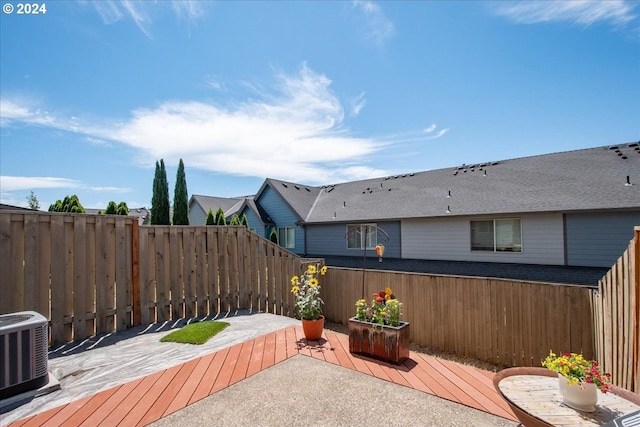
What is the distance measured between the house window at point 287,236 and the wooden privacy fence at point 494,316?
10.2 meters

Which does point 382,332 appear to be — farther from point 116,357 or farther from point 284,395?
point 116,357

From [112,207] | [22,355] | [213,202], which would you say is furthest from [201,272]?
[213,202]

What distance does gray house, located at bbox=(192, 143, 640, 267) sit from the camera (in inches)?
364

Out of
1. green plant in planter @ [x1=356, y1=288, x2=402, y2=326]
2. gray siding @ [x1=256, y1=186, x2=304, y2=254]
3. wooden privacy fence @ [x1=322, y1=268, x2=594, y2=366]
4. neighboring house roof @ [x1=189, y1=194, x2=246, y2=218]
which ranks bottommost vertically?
wooden privacy fence @ [x1=322, y1=268, x2=594, y2=366]

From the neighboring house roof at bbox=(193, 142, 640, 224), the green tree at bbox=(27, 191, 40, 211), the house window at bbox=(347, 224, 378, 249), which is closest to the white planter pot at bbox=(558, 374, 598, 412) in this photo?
the neighboring house roof at bbox=(193, 142, 640, 224)

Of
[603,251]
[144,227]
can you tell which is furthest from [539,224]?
[144,227]

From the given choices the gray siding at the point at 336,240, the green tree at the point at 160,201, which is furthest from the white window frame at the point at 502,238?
the green tree at the point at 160,201

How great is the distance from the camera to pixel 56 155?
1412 centimetres

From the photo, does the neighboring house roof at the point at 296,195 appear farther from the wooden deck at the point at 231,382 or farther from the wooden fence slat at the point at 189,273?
the wooden deck at the point at 231,382

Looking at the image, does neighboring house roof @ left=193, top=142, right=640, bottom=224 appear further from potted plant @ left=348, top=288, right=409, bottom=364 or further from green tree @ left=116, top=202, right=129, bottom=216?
potted plant @ left=348, top=288, right=409, bottom=364

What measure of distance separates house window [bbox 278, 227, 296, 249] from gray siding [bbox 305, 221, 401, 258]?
126cm

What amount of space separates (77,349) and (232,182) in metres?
29.9

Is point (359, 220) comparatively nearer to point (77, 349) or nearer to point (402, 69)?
point (402, 69)

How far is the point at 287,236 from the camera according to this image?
17.6m
